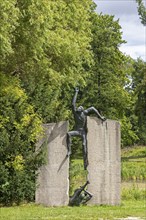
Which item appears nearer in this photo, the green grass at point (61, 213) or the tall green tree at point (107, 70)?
the green grass at point (61, 213)

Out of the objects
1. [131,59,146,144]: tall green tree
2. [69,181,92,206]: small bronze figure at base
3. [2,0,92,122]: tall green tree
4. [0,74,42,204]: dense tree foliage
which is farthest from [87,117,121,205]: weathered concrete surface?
[131,59,146,144]: tall green tree

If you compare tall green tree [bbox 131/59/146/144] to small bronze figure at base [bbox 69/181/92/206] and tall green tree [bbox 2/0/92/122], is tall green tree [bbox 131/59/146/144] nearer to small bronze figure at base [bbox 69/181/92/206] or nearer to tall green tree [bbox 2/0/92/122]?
tall green tree [bbox 2/0/92/122]

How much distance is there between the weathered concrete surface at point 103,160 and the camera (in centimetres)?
1505

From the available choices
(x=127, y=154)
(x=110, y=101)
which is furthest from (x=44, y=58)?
(x=127, y=154)

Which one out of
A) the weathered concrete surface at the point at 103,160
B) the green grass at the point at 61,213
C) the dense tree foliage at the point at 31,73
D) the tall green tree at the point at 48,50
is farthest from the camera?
the tall green tree at the point at 48,50

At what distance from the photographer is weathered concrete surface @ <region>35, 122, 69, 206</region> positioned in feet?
47.9

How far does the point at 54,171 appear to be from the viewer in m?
14.7

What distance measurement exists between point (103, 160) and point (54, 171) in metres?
1.49

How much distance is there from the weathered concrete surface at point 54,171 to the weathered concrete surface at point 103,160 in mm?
775

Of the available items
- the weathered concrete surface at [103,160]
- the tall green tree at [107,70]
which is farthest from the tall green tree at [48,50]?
the tall green tree at [107,70]

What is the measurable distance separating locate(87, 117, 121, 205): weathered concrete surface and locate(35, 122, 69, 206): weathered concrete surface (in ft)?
2.54

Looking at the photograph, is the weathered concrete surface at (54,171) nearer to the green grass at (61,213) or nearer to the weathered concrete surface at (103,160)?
the green grass at (61,213)

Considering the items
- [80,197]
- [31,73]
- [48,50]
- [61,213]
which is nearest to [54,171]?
[80,197]

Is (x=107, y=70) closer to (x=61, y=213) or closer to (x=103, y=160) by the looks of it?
(x=103, y=160)
